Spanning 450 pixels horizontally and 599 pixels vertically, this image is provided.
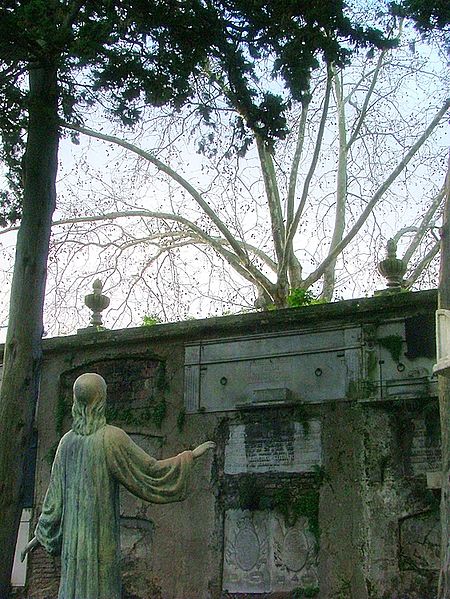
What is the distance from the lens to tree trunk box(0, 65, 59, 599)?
9.90 meters

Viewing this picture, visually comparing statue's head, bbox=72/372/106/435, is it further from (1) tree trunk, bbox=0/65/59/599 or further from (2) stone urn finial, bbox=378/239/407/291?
(2) stone urn finial, bbox=378/239/407/291

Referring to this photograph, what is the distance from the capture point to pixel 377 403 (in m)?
11.9

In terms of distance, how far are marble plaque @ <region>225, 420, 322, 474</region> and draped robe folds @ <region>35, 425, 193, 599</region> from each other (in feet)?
20.1

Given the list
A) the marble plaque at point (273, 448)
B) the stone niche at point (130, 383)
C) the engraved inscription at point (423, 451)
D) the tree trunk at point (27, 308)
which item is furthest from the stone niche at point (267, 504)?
the tree trunk at point (27, 308)

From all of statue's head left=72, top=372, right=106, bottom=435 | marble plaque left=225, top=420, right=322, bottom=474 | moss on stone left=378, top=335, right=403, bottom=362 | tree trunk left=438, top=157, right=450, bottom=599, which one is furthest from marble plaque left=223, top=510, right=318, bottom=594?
statue's head left=72, top=372, right=106, bottom=435

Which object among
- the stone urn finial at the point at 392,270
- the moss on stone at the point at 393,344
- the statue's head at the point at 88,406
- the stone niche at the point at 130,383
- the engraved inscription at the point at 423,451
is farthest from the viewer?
the stone niche at the point at 130,383

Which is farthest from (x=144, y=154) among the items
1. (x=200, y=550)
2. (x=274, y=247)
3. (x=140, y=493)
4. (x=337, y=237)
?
(x=140, y=493)

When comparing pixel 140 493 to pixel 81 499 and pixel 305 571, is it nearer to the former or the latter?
pixel 81 499

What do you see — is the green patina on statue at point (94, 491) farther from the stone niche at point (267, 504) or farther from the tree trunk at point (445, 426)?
the stone niche at point (267, 504)

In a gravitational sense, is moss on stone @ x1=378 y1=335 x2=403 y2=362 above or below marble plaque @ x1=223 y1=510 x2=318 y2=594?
above

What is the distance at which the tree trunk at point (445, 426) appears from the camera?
8.41 metres

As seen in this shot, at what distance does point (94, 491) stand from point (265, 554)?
6.41 metres

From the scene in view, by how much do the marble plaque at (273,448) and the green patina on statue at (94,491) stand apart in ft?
20.0

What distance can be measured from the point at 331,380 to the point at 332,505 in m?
1.66
